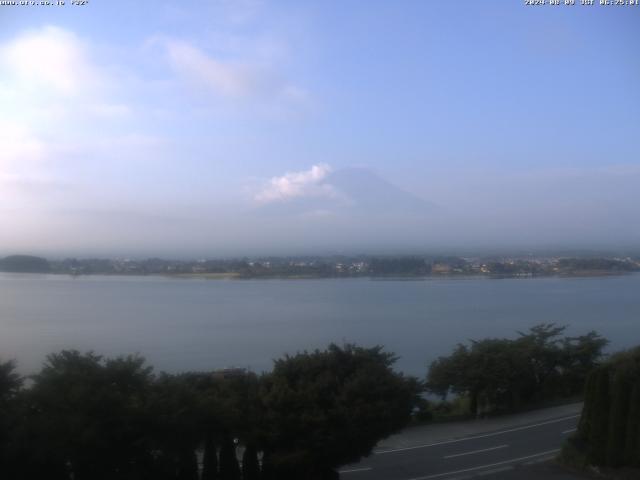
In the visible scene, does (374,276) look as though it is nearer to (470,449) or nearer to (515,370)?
(515,370)

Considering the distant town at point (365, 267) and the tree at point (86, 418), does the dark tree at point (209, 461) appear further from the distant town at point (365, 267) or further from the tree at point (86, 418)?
the distant town at point (365, 267)

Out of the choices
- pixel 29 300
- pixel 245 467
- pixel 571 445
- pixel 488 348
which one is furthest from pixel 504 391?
pixel 29 300

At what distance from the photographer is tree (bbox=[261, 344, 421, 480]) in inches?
327

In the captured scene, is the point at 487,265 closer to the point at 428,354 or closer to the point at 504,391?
the point at 428,354

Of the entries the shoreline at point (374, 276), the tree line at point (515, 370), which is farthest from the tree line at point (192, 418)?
the shoreline at point (374, 276)

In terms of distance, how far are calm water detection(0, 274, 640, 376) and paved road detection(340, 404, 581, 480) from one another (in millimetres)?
5708

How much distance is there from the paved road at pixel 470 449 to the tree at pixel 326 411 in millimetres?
1920

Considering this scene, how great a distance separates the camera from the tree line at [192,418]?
7094 mm

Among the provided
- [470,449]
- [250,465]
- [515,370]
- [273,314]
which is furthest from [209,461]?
[273,314]

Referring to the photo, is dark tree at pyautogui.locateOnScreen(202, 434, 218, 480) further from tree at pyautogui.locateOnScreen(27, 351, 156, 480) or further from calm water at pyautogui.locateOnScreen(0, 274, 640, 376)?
calm water at pyautogui.locateOnScreen(0, 274, 640, 376)

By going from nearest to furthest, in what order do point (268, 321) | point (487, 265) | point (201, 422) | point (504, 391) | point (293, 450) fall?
point (201, 422) → point (293, 450) → point (504, 391) → point (268, 321) → point (487, 265)

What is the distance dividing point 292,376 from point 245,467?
1.34m

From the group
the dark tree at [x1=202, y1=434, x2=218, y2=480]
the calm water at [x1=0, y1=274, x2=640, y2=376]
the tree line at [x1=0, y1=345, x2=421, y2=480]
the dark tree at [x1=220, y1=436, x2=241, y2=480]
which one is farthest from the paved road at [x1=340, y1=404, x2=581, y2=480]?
the calm water at [x1=0, y1=274, x2=640, y2=376]

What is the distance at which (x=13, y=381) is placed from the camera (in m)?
7.61
